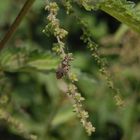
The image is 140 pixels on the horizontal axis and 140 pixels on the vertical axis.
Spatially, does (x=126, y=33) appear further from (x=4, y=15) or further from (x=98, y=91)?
(x=4, y=15)

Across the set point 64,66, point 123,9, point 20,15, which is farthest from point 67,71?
point 20,15

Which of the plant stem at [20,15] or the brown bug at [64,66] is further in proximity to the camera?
the plant stem at [20,15]

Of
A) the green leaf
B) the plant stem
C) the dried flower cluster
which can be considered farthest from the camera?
the plant stem

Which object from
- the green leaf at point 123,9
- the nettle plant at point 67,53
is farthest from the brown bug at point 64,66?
the green leaf at point 123,9

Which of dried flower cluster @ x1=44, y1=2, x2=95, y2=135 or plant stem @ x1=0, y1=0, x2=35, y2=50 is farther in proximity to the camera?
plant stem @ x1=0, y1=0, x2=35, y2=50

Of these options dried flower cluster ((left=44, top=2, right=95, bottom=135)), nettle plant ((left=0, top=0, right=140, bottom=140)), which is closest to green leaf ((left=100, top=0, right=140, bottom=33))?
nettle plant ((left=0, top=0, right=140, bottom=140))

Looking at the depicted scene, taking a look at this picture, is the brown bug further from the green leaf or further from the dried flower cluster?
the green leaf

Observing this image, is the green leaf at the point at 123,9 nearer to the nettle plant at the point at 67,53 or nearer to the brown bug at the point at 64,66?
the nettle plant at the point at 67,53

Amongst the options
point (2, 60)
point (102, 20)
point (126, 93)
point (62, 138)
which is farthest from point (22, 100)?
point (2, 60)

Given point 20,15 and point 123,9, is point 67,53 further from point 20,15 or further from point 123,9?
point 20,15
